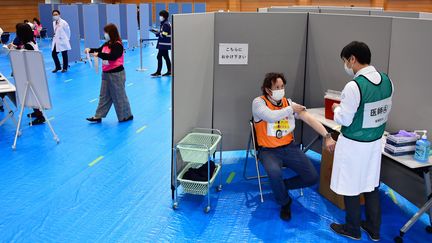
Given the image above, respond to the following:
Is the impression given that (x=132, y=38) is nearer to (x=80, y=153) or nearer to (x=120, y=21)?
(x=120, y=21)

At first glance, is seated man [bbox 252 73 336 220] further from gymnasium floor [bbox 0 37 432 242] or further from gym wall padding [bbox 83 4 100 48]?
gym wall padding [bbox 83 4 100 48]

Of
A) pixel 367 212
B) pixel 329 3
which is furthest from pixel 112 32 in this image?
pixel 329 3

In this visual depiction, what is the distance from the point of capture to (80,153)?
468cm

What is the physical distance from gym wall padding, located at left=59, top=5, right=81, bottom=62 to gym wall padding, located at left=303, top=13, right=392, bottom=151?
315 inches

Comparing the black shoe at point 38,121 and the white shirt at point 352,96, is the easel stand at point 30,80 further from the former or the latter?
the white shirt at point 352,96

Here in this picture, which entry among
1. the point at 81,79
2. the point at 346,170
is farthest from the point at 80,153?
the point at 81,79

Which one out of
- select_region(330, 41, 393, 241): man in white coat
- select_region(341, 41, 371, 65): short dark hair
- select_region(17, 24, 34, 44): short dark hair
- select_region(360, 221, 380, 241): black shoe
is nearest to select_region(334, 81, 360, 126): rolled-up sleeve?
select_region(330, 41, 393, 241): man in white coat

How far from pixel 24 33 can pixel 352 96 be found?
14.7ft

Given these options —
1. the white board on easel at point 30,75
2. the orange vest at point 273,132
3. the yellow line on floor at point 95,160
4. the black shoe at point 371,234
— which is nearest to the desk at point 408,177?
the black shoe at point 371,234

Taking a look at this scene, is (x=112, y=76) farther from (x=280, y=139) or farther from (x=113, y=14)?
(x=113, y=14)

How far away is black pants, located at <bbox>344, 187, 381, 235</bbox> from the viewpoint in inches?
117

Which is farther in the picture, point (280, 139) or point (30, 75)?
point (30, 75)

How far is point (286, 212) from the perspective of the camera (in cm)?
339

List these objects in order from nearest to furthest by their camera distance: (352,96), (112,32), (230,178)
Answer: (352,96), (230,178), (112,32)
